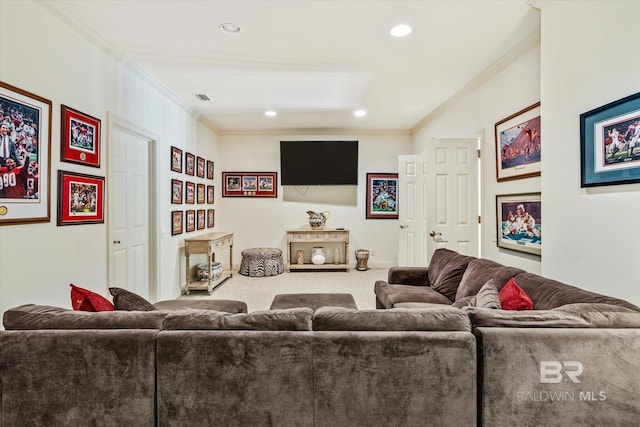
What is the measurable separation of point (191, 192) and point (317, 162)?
7.68 feet

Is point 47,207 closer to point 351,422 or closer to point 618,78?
point 351,422

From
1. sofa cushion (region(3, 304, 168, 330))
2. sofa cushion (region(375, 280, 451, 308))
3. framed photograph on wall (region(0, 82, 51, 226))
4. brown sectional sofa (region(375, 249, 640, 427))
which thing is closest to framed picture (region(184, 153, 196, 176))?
framed photograph on wall (region(0, 82, 51, 226))

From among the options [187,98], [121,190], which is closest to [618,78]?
[121,190]

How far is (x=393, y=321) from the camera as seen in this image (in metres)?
1.43

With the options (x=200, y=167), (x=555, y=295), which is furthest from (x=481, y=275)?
(x=200, y=167)

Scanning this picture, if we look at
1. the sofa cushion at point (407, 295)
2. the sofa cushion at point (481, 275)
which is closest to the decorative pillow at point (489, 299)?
the sofa cushion at point (481, 275)

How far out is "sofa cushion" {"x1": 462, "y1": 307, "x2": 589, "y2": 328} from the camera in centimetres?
139

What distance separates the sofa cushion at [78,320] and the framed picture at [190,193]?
3.52m

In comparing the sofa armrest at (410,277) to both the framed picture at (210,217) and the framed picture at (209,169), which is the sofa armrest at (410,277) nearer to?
the framed picture at (210,217)

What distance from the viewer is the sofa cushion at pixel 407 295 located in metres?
2.78

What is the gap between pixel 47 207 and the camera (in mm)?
2389

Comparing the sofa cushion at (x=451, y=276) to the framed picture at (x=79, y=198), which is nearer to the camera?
the framed picture at (x=79, y=198)

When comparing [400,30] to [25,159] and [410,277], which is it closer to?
[410,277]

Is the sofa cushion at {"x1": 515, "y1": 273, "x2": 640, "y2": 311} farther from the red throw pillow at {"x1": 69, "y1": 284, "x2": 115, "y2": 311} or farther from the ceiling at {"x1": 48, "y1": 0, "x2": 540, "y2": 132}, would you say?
the red throw pillow at {"x1": 69, "y1": 284, "x2": 115, "y2": 311}
